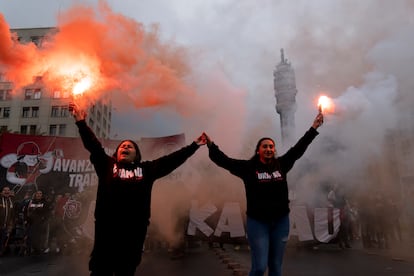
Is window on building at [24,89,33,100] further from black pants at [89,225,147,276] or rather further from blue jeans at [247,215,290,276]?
blue jeans at [247,215,290,276]

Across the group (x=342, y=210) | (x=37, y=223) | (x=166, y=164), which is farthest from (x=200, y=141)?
(x=37, y=223)

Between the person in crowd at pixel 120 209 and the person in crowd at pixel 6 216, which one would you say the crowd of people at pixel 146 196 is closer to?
the person in crowd at pixel 120 209

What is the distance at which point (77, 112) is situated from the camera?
3521 millimetres

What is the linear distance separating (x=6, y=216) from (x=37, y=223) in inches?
35.4

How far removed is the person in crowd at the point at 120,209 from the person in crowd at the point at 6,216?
8003 millimetres

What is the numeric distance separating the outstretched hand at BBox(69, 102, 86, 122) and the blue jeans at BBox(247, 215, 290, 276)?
73.7 inches

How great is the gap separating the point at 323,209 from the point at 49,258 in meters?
6.77

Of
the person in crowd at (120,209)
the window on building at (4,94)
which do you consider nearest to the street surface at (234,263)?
the person in crowd at (120,209)

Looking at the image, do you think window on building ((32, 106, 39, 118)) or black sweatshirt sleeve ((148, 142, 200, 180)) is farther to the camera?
window on building ((32, 106, 39, 118))

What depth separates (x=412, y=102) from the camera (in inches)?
395

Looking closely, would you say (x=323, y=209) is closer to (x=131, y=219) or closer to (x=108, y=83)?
(x=108, y=83)

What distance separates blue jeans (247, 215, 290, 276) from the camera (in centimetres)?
346

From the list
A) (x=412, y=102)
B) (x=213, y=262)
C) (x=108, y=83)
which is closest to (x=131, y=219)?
(x=213, y=262)

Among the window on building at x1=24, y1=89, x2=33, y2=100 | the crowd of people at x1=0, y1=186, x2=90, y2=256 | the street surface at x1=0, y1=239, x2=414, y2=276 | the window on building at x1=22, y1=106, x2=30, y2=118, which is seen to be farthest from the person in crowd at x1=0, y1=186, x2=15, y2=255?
the window on building at x1=24, y1=89, x2=33, y2=100
